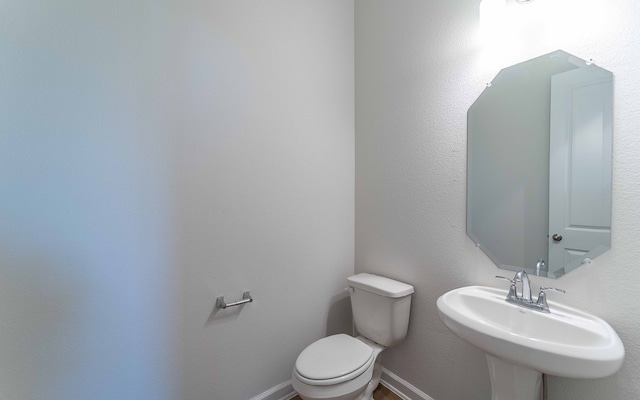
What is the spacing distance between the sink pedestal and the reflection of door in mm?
410

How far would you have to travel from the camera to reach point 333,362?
123cm

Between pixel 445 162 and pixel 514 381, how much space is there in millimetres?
958

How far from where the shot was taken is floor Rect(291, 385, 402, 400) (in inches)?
60.2

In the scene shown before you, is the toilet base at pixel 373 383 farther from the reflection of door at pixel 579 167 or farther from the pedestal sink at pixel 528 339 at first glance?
the reflection of door at pixel 579 167

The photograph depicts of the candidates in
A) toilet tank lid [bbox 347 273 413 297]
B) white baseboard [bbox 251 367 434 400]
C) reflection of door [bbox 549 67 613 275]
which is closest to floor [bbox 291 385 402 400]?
white baseboard [bbox 251 367 434 400]

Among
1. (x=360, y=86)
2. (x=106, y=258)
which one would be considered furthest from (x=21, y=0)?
(x=360, y=86)

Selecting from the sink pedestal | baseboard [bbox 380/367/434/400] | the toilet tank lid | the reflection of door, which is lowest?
baseboard [bbox 380/367/434/400]

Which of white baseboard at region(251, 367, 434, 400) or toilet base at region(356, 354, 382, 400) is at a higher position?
toilet base at region(356, 354, 382, 400)

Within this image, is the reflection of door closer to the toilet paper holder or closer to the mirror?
the mirror

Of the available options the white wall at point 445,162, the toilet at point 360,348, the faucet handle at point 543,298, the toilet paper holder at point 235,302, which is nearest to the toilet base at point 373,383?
the toilet at point 360,348

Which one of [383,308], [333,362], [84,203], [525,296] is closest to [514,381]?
[525,296]

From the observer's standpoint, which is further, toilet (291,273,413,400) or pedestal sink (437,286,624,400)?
toilet (291,273,413,400)

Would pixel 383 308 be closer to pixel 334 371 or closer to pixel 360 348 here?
pixel 360 348

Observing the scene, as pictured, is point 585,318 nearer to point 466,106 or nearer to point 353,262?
point 466,106
